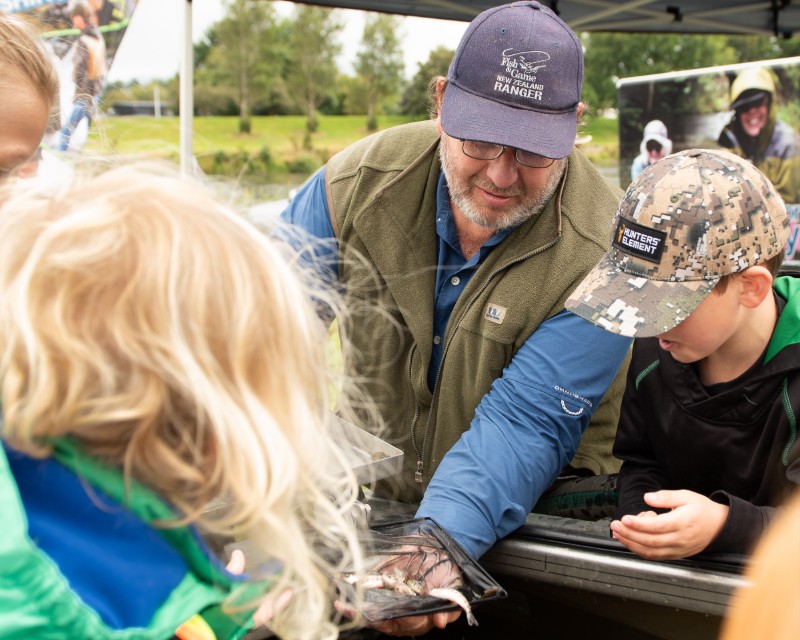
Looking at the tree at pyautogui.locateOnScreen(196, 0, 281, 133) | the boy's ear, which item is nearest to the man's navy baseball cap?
the boy's ear

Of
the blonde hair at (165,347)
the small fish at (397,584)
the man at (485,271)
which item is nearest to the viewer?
the blonde hair at (165,347)

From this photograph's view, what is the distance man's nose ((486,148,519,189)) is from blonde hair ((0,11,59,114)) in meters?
0.95

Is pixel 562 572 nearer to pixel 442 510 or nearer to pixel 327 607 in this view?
pixel 442 510

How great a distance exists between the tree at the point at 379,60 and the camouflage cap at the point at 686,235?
82.9 ft

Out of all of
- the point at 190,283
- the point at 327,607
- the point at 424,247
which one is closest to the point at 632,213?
the point at 424,247

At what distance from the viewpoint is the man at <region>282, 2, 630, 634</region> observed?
5.83 feet

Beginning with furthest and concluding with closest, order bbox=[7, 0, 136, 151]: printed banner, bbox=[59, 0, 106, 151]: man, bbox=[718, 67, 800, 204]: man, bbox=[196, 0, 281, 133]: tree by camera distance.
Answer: bbox=[196, 0, 281, 133]: tree, bbox=[718, 67, 800, 204]: man, bbox=[7, 0, 136, 151]: printed banner, bbox=[59, 0, 106, 151]: man

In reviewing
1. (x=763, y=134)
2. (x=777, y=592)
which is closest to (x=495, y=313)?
(x=777, y=592)

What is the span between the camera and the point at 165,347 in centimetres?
80

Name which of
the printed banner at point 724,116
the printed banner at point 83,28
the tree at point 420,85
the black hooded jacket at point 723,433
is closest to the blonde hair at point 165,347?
the black hooded jacket at point 723,433

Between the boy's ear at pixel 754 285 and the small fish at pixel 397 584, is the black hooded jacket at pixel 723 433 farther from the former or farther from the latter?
the small fish at pixel 397 584

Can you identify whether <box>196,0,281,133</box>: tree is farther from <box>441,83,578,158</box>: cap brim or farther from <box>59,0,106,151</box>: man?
<box>441,83,578,158</box>: cap brim

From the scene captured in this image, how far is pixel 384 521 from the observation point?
63.0 inches

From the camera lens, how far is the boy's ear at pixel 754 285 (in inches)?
59.0
